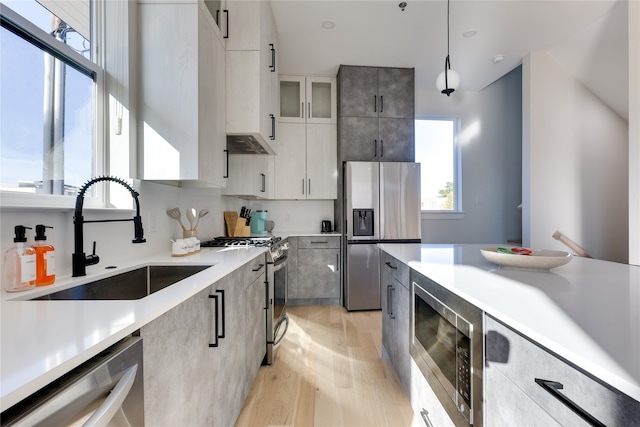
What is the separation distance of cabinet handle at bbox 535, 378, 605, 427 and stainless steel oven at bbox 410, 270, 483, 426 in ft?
0.82

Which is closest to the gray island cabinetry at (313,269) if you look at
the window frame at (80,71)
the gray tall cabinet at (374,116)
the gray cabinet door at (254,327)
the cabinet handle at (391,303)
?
the gray tall cabinet at (374,116)

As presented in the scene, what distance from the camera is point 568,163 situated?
3283mm

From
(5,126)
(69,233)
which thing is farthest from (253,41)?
(69,233)

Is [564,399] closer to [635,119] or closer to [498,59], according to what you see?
[635,119]

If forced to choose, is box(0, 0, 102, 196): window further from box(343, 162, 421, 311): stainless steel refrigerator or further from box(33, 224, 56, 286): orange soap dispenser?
box(343, 162, 421, 311): stainless steel refrigerator

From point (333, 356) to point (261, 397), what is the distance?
0.67m

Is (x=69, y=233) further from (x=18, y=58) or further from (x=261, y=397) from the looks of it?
(x=261, y=397)

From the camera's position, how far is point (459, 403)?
0.97 meters

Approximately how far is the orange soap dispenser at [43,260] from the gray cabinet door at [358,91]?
302 cm

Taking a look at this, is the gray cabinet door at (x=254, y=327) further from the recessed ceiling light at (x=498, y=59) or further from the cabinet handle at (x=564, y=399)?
the recessed ceiling light at (x=498, y=59)

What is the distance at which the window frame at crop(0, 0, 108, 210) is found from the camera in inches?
39.4

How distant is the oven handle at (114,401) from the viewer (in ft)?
1.70

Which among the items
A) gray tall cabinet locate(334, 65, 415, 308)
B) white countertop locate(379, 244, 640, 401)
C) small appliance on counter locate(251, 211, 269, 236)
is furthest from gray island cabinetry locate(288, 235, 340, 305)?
white countertop locate(379, 244, 640, 401)

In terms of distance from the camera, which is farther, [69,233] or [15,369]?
[69,233]
